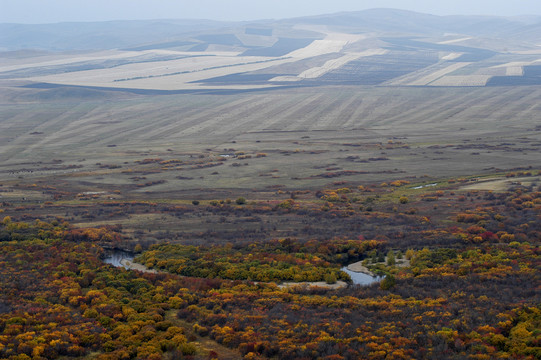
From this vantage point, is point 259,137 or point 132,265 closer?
point 132,265

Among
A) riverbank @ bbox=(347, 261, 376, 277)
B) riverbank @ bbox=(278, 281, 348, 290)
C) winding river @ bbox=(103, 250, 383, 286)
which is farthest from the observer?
riverbank @ bbox=(347, 261, 376, 277)

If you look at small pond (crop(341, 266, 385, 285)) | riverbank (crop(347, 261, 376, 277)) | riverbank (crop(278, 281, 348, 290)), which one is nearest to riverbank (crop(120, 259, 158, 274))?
riverbank (crop(278, 281, 348, 290))

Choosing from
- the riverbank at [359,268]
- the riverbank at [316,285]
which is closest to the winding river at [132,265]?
the riverbank at [359,268]

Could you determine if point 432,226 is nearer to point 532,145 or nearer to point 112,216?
point 112,216

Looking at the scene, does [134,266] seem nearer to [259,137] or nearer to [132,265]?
[132,265]

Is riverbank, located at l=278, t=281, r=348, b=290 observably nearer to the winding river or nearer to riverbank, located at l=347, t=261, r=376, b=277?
the winding river

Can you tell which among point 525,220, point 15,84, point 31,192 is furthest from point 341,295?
point 15,84

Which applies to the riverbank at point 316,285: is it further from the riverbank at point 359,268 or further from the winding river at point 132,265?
the riverbank at point 359,268

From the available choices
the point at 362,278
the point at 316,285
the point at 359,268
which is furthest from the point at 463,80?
the point at 316,285
